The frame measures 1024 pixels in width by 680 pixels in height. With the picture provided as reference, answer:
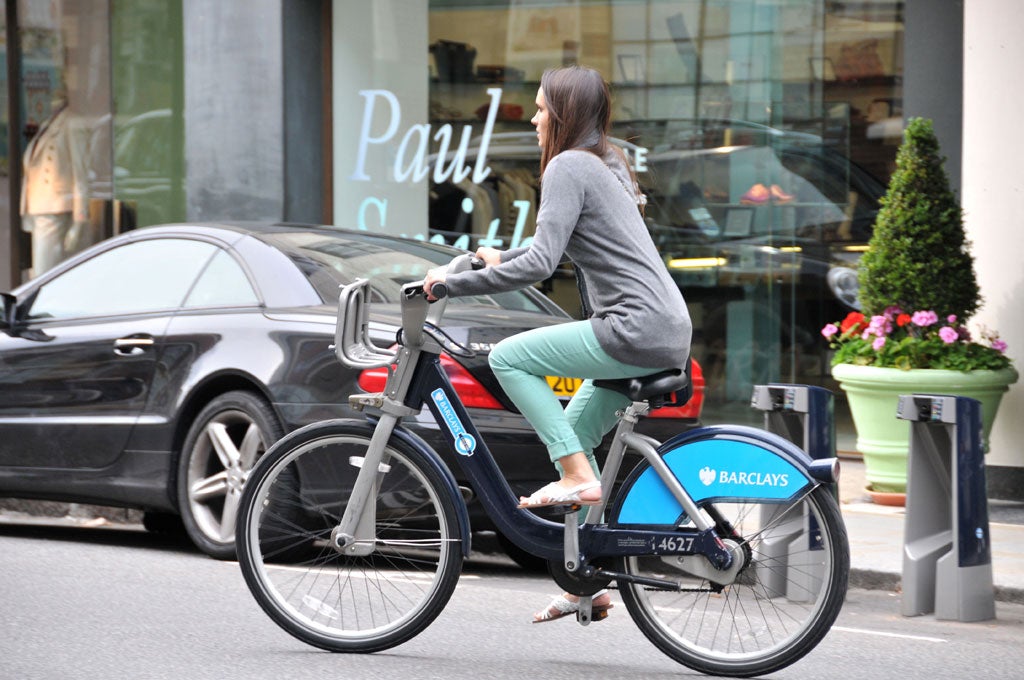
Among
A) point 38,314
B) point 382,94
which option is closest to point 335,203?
point 382,94

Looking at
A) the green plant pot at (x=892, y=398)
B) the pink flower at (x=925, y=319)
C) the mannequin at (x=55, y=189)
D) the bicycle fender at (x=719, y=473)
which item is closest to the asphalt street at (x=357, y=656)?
the bicycle fender at (x=719, y=473)

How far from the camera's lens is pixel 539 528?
4.80 metres

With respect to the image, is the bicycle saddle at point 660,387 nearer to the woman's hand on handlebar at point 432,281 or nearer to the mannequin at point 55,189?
the woman's hand on handlebar at point 432,281

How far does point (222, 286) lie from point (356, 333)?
7.60 feet

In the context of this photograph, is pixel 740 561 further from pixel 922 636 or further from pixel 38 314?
pixel 38 314

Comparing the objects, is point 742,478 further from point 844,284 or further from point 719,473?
point 844,284

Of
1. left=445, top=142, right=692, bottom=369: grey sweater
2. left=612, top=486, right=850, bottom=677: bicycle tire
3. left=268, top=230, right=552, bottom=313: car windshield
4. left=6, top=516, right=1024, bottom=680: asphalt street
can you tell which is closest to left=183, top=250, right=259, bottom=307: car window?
left=268, top=230, right=552, bottom=313: car windshield

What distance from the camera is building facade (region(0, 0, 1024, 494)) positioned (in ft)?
34.7

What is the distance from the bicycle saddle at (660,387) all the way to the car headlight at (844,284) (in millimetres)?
6019

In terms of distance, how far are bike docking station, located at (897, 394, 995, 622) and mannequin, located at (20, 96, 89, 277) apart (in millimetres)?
9087

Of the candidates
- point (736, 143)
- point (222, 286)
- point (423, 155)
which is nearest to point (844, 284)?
point (736, 143)

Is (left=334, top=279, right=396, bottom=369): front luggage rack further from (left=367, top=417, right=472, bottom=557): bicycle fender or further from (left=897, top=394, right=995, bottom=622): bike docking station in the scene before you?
(left=897, top=394, right=995, bottom=622): bike docking station

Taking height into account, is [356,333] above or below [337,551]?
above

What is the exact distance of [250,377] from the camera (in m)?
6.67
